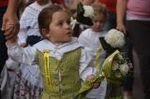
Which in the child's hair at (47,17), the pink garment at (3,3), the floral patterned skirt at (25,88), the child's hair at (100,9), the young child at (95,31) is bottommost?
the floral patterned skirt at (25,88)

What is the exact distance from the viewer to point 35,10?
5828 mm

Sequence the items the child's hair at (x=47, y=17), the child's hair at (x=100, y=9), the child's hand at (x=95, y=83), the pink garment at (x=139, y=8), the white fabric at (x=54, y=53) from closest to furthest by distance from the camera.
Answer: the child's hand at (x=95, y=83), the white fabric at (x=54, y=53), the child's hair at (x=47, y=17), the pink garment at (x=139, y=8), the child's hair at (x=100, y=9)

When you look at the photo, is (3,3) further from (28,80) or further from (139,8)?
(139,8)

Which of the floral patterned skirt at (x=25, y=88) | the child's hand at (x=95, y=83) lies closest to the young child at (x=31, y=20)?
the floral patterned skirt at (x=25, y=88)

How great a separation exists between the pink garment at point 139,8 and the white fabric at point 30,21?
1.05 metres

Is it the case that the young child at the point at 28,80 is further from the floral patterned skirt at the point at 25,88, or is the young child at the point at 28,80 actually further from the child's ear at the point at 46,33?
the child's ear at the point at 46,33

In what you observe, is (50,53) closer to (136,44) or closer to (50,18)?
(50,18)

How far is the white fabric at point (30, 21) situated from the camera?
5.78m

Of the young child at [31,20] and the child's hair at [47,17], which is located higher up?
the child's hair at [47,17]

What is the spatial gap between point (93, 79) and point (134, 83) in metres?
2.86

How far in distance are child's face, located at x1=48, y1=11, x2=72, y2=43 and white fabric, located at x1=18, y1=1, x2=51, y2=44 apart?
5.33 ft

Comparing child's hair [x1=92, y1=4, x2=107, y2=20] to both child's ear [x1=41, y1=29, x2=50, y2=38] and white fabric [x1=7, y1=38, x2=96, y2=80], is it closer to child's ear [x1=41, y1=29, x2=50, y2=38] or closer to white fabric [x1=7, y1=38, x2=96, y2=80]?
child's ear [x1=41, y1=29, x2=50, y2=38]

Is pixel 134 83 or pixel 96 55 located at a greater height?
pixel 96 55

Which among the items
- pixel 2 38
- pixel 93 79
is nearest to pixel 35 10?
pixel 2 38
